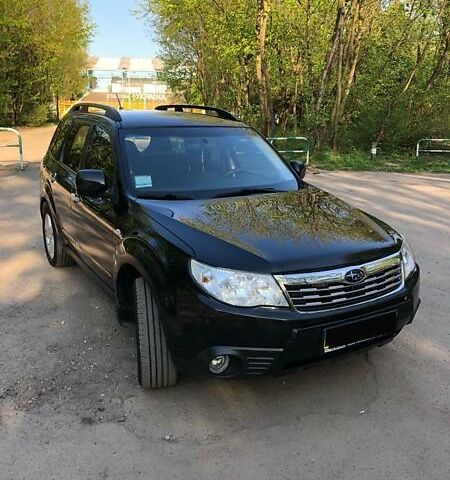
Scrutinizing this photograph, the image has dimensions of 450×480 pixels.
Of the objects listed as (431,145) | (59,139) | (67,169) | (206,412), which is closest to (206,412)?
(206,412)

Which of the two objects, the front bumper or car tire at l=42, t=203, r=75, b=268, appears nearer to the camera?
the front bumper

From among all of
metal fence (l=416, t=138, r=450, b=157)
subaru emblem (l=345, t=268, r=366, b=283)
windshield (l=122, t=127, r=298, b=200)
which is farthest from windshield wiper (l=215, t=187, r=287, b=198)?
metal fence (l=416, t=138, r=450, b=157)

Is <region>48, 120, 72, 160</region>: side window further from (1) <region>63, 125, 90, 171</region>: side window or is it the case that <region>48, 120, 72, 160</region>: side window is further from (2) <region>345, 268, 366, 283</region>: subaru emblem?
(2) <region>345, 268, 366, 283</region>: subaru emblem

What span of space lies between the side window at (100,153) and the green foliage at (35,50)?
21.2 m

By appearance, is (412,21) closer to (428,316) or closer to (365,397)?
(428,316)

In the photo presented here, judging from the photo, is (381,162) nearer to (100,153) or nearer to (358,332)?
(100,153)

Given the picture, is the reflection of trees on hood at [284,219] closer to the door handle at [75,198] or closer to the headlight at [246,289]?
the headlight at [246,289]

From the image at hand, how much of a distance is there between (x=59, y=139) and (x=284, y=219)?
3047mm

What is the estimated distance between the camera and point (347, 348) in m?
3.04

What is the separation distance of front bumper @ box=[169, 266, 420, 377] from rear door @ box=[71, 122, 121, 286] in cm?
99

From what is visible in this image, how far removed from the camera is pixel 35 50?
2702cm

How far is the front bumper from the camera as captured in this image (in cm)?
279

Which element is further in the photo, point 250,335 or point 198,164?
point 198,164

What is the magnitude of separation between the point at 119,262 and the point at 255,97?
1720 cm
